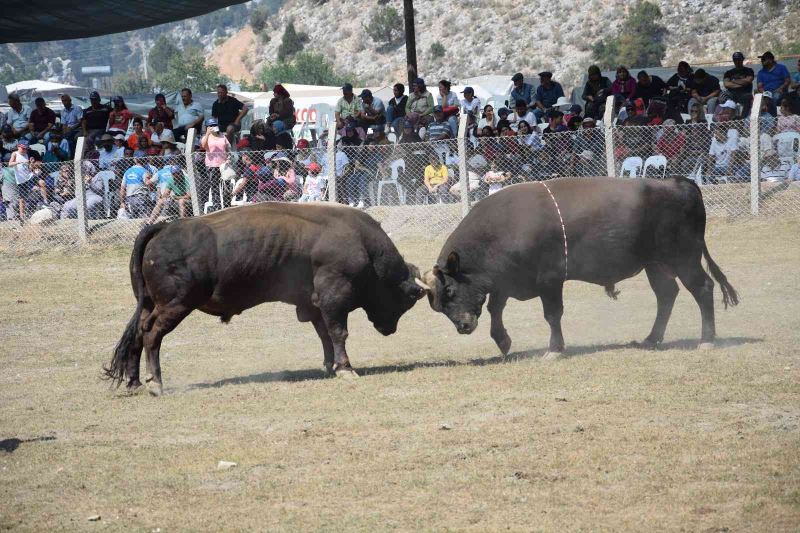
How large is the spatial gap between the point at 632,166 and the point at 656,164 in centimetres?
37

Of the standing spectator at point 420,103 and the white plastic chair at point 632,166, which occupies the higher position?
the standing spectator at point 420,103

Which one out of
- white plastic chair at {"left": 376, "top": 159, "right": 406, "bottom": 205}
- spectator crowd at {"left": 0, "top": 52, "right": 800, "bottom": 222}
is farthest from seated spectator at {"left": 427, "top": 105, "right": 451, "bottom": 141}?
white plastic chair at {"left": 376, "top": 159, "right": 406, "bottom": 205}

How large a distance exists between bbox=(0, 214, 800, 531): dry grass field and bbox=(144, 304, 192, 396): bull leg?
0.58ft

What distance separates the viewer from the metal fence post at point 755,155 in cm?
1761

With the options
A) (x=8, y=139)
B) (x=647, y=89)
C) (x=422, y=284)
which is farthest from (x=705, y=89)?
(x=8, y=139)

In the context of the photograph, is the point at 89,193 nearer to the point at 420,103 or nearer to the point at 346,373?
the point at 420,103

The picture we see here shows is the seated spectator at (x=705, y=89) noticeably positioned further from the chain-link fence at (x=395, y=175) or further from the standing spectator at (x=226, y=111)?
the standing spectator at (x=226, y=111)

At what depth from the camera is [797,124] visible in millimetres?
17578

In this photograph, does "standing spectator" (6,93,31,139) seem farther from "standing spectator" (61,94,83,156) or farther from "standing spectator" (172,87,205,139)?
"standing spectator" (172,87,205,139)

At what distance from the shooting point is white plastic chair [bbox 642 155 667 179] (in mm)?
18047

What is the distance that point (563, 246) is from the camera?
1120 cm

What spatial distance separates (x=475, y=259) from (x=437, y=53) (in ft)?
197

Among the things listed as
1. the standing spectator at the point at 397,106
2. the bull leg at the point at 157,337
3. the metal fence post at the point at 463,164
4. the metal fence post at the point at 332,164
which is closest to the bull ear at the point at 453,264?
the bull leg at the point at 157,337

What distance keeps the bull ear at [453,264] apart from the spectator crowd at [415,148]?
24.7 feet
